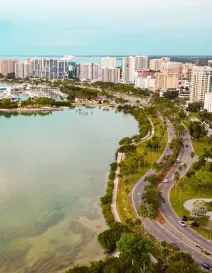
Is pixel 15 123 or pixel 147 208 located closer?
pixel 147 208

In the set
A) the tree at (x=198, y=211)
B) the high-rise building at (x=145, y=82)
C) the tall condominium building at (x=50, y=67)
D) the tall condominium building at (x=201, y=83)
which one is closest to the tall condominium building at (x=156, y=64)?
the tall condominium building at (x=50, y=67)

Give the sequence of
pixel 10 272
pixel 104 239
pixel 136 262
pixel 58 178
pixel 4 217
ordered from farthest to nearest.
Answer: pixel 58 178 < pixel 4 217 < pixel 104 239 < pixel 10 272 < pixel 136 262

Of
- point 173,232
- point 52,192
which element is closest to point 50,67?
point 52,192

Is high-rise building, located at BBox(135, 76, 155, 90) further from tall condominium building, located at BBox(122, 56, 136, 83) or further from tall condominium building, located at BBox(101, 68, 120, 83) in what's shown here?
tall condominium building, located at BBox(101, 68, 120, 83)

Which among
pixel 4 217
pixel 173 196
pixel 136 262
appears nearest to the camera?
pixel 136 262

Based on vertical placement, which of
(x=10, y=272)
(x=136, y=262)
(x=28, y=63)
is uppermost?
(x=28, y=63)

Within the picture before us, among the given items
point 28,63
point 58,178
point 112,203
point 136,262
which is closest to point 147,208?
point 112,203

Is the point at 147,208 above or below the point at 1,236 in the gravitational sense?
above

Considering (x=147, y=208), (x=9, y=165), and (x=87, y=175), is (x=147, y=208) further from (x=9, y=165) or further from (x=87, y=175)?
(x=9, y=165)
